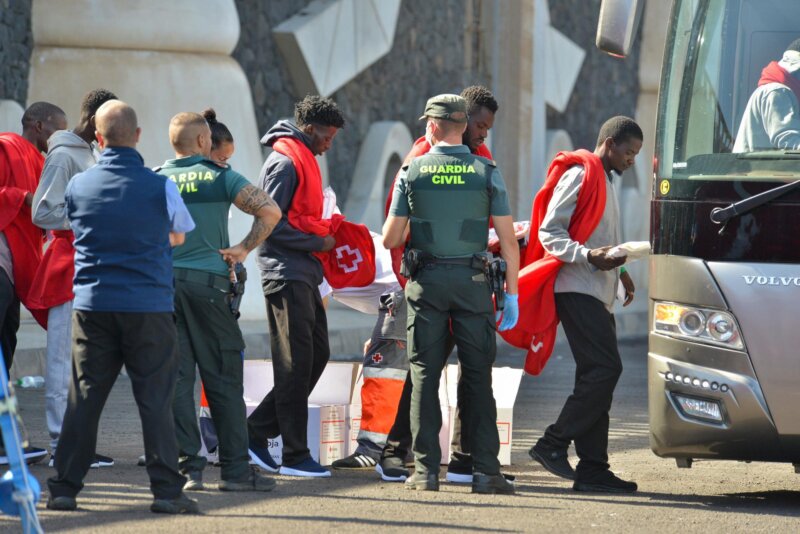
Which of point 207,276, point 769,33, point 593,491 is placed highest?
point 769,33

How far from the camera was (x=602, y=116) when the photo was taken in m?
29.0

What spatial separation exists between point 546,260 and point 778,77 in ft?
4.57

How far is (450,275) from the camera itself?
7395 millimetres

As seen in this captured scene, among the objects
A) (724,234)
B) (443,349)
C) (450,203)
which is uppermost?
(450,203)

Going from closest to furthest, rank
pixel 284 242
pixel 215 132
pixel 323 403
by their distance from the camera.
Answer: pixel 284 242 < pixel 215 132 < pixel 323 403

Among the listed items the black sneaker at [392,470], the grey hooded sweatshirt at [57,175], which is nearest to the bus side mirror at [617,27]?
the black sneaker at [392,470]

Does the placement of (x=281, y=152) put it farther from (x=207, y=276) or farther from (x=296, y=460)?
(x=296, y=460)

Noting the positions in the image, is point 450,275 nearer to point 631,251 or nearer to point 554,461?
point 631,251

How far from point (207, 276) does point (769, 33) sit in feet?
8.63

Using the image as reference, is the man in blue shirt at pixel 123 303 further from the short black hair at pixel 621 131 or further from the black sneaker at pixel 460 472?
the short black hair at pixel 621 131

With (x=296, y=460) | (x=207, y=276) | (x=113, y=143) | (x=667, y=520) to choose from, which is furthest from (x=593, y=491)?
(x=113, y=143)

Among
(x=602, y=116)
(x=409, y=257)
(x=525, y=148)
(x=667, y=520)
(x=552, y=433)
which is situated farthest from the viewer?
(x=602, y=116)

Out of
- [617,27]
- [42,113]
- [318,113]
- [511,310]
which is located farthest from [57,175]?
[617,27]

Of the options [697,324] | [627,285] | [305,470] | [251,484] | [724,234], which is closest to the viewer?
[724,234]
